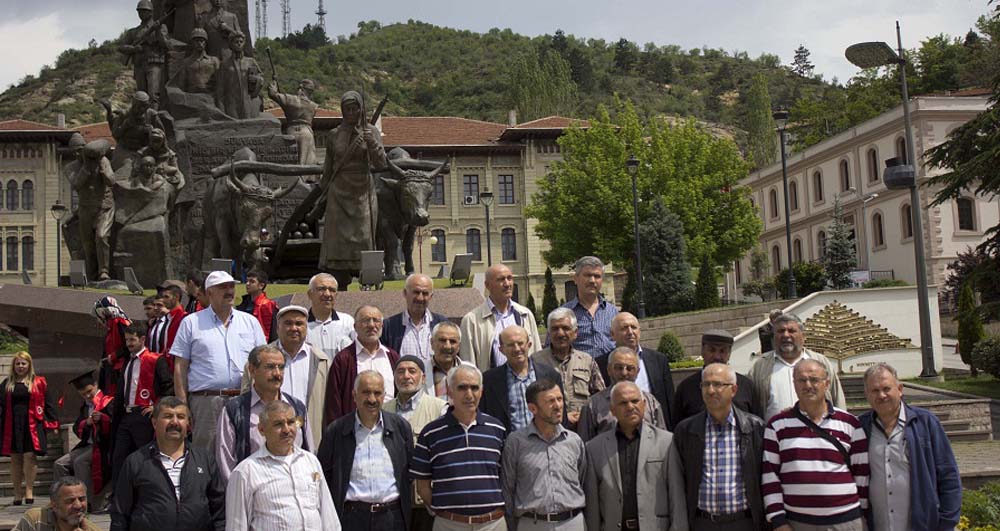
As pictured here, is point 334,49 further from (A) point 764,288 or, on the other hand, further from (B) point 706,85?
(A) point 764,288

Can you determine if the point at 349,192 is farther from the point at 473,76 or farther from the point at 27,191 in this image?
the point at 473,76

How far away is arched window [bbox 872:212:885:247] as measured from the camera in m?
55.4

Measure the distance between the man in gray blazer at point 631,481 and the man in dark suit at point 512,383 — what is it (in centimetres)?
68

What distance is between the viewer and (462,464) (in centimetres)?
640

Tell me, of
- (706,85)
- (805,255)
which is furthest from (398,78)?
(805,255)

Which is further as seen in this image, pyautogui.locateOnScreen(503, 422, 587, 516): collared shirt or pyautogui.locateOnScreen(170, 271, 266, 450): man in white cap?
pyautogui.locateOnScreen(170, 271, 266, 450): man in white cap

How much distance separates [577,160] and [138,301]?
39.9 meters

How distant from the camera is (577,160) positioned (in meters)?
52.5

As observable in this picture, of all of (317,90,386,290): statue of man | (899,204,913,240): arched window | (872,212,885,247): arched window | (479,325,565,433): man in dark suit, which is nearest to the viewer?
(479,325,565,433): man in dark suit

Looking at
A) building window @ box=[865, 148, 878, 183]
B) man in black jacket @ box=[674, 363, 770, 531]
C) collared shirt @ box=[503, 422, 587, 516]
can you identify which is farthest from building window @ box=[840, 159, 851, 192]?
collared shirt @ box=[503, 422, 587, 516]

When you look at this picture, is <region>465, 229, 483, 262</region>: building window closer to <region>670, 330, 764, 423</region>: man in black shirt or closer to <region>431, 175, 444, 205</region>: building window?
<region>431, 175, 444, 205</region>: building window

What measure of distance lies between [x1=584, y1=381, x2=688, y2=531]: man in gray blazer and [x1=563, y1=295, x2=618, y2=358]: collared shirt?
1.66m

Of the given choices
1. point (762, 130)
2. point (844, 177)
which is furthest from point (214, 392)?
point (762, 130)

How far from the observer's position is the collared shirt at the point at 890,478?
20.9 feet
